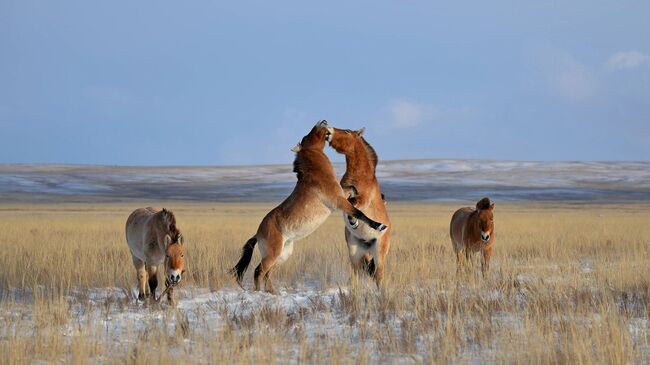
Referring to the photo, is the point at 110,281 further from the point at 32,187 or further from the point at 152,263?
the point at 32,187

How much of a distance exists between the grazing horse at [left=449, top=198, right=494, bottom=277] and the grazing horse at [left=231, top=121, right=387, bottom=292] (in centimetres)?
259

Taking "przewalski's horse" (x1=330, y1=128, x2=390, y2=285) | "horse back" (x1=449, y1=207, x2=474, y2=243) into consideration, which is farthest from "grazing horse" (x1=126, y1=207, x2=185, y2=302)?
"horse back" (x1=449, y1=207, x2=474, y2=243)

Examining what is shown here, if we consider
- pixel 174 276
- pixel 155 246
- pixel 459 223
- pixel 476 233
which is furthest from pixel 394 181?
pixel 174 276

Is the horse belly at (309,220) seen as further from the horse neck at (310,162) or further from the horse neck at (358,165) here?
the horse neck at (358,165)

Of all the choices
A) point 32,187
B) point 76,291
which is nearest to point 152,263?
point 76,291

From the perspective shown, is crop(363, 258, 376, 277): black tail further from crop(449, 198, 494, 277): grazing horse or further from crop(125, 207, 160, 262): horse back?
crop(125, 207, 160, 262): horse back

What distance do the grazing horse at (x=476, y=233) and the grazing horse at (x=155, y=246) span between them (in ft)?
14.1

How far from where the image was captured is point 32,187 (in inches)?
3433

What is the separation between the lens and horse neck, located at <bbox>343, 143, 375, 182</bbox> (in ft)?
30.8

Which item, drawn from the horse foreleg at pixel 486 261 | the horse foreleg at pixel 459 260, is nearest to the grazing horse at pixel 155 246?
the horse foreleg at pixel 459 260

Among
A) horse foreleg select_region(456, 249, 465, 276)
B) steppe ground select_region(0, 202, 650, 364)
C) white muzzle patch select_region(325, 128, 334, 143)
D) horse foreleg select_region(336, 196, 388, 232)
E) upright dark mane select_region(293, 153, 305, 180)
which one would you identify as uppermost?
white muzzle patch select_region(325, 128, 334, 143)

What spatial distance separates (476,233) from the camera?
1138 cm

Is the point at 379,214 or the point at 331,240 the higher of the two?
the point at 379,214

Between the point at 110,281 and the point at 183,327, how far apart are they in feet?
13.7
